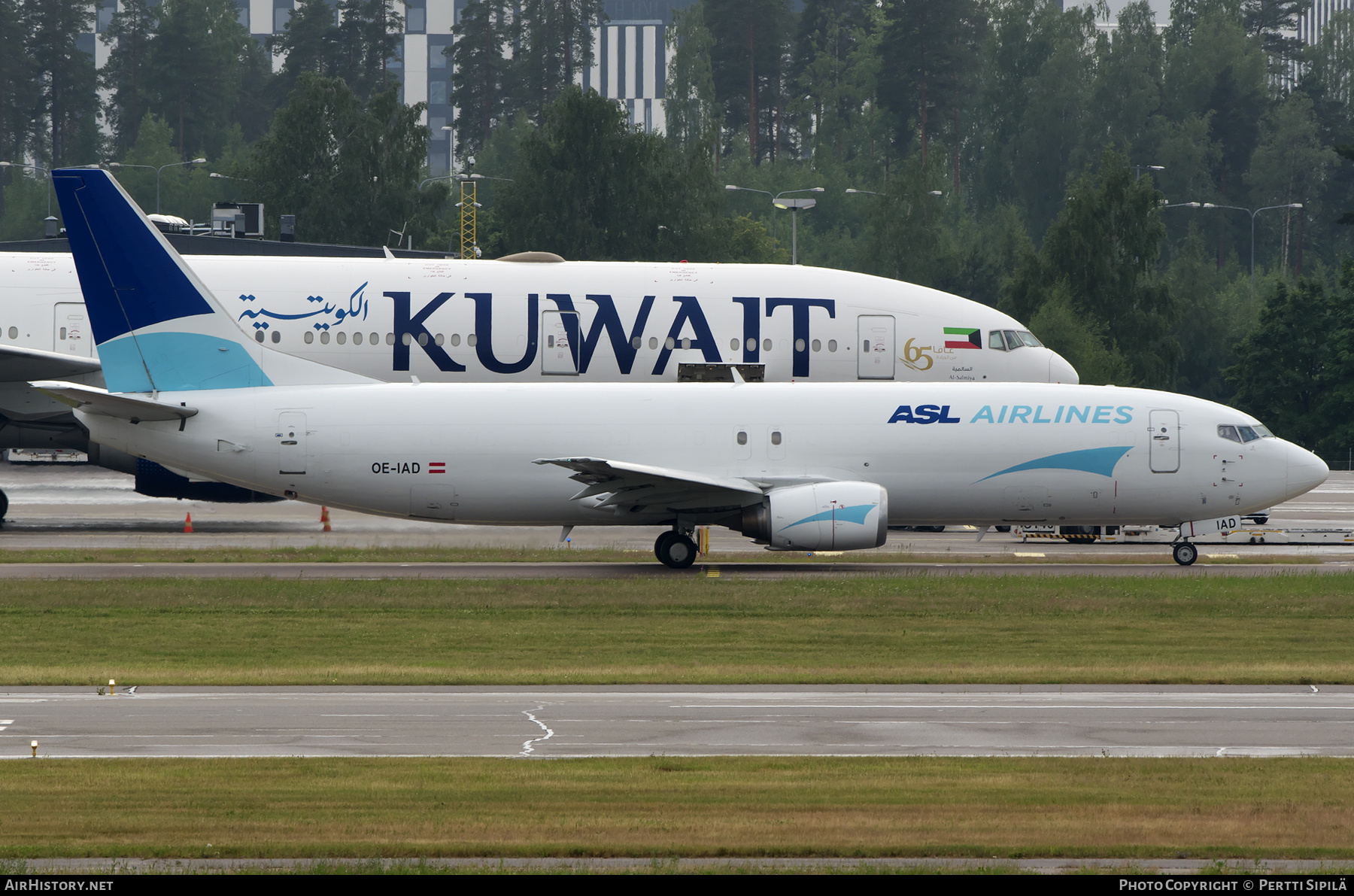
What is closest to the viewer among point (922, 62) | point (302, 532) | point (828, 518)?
point (828, 518)

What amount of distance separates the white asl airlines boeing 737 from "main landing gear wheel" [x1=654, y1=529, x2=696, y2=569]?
56mm

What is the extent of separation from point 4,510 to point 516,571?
17088 mm

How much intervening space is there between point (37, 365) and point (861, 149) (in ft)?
397

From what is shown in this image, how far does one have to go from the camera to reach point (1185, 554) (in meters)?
35.1

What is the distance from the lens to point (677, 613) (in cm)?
2750

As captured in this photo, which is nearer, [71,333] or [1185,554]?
[1185,554]

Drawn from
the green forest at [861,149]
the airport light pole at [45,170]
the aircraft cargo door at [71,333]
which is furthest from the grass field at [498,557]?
the airport light pole at [45,170]

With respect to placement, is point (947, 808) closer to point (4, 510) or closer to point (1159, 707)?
point (1159, 707)

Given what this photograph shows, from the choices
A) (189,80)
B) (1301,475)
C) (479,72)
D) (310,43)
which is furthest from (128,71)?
(1301,475)

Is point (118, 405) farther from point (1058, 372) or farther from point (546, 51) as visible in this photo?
point (546, 51)

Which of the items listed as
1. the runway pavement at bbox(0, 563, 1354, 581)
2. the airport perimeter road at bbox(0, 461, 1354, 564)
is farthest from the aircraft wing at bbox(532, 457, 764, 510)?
the airport perimeter road at bbox(0, 461, 1354, 564)

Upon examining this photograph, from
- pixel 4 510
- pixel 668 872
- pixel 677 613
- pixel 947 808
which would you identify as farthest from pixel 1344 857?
pixel 4 510

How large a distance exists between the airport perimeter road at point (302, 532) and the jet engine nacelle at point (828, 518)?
4592mm

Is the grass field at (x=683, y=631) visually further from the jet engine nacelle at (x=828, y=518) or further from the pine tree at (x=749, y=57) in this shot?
the pine tree at (x=749, y=57)
